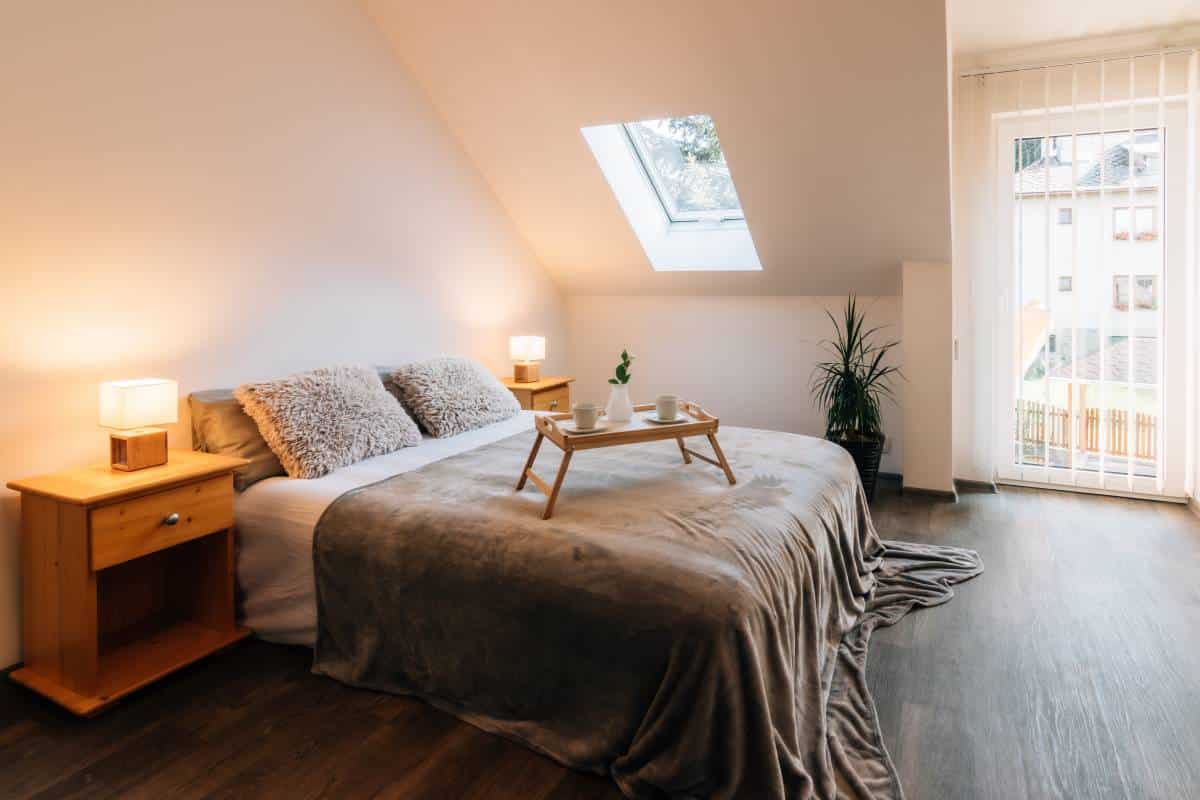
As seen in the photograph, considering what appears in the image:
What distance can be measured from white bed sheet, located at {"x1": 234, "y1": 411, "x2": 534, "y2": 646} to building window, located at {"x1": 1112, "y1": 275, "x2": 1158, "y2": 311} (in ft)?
12.3

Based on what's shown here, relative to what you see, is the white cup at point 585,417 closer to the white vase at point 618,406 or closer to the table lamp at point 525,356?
the white vase at point 618,406

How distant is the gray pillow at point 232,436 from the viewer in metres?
2.69

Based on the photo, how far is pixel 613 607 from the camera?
1.83 m

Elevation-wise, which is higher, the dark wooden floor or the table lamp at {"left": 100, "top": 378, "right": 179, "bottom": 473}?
the table lamp at {"left": 100, "top": 378, "right": 179, "bottom": 473}

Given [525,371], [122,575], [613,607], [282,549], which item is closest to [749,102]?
[525,371]

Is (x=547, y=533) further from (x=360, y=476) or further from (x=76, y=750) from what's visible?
(x=76, y=750)

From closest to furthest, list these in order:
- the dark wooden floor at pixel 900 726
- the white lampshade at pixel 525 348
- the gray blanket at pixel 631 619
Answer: the gray blanket at pixel 631 619, the dark wooden floor at pixel 900 726, the white lampshade at pixel 525 348

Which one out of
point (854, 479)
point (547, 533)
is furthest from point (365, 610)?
point (854, 479)

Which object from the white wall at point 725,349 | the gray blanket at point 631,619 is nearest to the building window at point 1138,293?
the white wall at point 725,349

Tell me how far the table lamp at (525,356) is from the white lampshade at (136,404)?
2.19 metres

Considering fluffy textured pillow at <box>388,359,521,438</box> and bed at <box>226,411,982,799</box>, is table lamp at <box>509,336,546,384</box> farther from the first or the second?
bed at <box>226,411,982,799</box>

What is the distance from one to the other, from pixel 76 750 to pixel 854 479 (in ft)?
8.57

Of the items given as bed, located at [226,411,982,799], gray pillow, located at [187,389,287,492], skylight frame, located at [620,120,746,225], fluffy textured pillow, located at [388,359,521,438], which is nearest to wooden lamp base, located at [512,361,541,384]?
fluffy textured pillow, located at [388,359,521,438]

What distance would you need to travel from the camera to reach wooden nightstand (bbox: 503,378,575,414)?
435 cm
